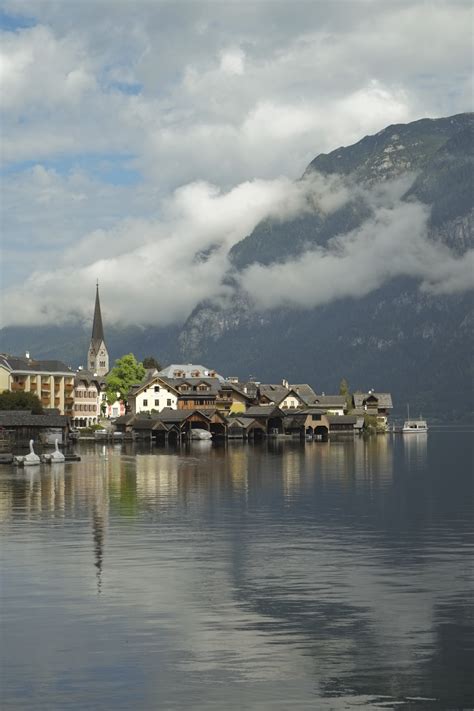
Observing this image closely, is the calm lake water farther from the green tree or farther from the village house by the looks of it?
the green tree

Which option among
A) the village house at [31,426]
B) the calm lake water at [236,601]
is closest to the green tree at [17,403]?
the village house at [31,426]

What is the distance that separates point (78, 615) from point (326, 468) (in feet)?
267

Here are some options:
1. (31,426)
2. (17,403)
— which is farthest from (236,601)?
(17,403)

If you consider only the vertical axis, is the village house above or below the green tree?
below

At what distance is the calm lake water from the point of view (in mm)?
30719

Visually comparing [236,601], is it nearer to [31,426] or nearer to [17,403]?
[31,426]

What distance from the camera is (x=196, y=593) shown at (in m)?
42.9

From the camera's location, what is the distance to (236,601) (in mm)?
41469

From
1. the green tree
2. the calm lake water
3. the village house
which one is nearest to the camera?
the calm lake water

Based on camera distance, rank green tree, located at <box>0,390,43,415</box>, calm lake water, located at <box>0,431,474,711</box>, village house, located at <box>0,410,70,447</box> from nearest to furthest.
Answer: calm lake water, located at <box>0,431,474,711</box>
village house, located at <box>0,410,70,447</box>
green tree, located at <box>0,390,43,415</box>

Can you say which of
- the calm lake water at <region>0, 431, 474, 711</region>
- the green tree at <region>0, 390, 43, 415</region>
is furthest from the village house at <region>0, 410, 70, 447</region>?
the calm lake water at <region>0, 431, 474, 711</region>

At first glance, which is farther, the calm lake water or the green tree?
the green tree

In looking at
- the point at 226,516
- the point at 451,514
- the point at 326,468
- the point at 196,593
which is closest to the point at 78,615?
the point at 196,593

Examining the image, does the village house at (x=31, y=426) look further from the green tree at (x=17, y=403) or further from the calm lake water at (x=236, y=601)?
the calm lake water at (x=236, y=601)
